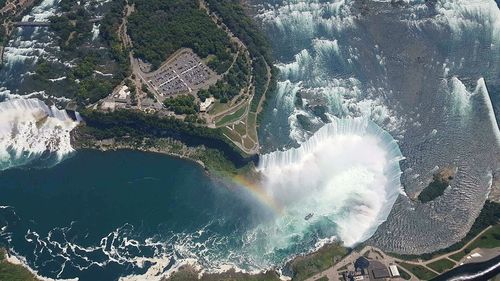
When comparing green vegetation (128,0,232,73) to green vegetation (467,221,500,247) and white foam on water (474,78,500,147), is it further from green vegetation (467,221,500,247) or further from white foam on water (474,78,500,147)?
green vegetation (467,221,500,247)

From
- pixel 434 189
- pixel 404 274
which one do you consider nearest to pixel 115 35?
pixel 434 189

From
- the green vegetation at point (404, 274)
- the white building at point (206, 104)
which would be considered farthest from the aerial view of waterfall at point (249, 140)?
the green vegetation at point (404, 274)

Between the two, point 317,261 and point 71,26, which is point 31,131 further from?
point 317,261

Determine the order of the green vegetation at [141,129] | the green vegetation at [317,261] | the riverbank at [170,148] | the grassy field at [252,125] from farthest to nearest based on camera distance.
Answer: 1. the green vegetation at [141,129]
2. the grassy field at [252,125]
3. the riverbank at [170,148]
4. the green vegetation at [317,261]

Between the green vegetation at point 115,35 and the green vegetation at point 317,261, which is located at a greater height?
the green vegetation at point 115,35

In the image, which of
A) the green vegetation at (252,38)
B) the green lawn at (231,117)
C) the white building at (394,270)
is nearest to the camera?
the white building at (394,270)

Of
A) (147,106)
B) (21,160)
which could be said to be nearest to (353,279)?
(147,106)

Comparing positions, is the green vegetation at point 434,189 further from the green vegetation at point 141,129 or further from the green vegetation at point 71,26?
the green vegetation at point 71,26

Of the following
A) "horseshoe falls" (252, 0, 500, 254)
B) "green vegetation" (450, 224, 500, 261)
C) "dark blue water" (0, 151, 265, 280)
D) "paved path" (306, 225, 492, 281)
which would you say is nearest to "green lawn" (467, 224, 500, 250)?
"green vegetation" (450, 224, 500, 261)
